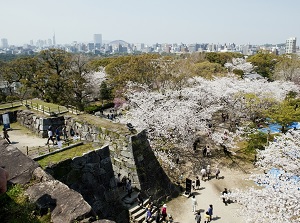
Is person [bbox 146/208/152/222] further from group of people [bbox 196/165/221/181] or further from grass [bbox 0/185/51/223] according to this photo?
grass [bbox 0/185/51/223]

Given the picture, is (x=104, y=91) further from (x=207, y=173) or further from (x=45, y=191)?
(x=45, y=191)

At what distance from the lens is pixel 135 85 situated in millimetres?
26297

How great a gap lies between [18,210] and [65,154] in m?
7.10

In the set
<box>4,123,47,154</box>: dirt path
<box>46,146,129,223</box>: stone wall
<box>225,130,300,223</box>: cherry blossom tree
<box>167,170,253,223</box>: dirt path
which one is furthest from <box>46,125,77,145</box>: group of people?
<box>225,130,300,223</box>: cherry blossom tree

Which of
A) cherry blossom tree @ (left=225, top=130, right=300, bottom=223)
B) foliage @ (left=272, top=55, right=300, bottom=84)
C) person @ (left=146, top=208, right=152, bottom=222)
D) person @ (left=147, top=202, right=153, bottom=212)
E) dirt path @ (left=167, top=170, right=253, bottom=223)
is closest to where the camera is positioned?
cherry blossom tree @ (left=225, top=130, right=300, bottom=223)

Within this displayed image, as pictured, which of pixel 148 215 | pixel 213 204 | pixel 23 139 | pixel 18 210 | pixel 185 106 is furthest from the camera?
pixel 185 106

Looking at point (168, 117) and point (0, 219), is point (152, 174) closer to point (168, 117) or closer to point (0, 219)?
point (168, 117)

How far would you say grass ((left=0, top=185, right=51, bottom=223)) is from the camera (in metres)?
3.98

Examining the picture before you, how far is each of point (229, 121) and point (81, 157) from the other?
1871 cm

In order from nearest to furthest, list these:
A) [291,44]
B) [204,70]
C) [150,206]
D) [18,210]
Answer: [18,210], [150,206], [204,70], [291,44]

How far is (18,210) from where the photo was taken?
408 cm

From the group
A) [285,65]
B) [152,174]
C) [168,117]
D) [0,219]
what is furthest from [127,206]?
[285,65]

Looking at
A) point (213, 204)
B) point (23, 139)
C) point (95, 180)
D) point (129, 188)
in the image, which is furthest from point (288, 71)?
point (23, 139)

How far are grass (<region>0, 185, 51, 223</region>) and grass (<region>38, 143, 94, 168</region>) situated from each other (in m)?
5.42
